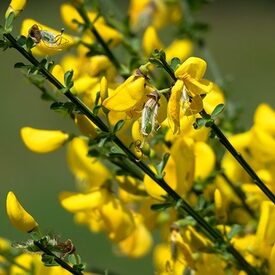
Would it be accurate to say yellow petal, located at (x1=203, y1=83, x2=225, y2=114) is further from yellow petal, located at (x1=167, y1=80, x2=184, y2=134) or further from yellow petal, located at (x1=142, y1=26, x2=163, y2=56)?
yellow petal, located at (x1=142, y1=26, x2=163, y2=56)

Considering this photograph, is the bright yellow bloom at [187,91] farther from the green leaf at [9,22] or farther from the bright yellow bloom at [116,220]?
the bright yellow bloom at [116,220]

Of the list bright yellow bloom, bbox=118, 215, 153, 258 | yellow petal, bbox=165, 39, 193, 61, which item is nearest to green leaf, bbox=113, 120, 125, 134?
bright yellow bloom, bbox=118, 215, 153, 258

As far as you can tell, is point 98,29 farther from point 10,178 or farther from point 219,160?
point 10,178

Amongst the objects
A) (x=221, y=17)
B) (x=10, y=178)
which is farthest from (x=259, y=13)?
(x=10, y=178)

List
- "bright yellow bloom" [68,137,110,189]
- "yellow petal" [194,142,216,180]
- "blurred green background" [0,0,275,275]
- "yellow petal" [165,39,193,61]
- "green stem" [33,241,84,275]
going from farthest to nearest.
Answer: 1. "blurred green background" [0,0,275,275]
2. "yellow petal" [165,39,193,61]
3. "bright yellow bloom" [68,137,110,189]
4. "yellow petal" [194,142,216,180]
5. "green stem" [33,241,84,275]

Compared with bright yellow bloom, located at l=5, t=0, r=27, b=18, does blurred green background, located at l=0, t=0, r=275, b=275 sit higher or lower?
higher

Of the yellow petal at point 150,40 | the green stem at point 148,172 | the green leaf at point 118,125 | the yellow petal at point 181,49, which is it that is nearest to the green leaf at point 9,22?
the green stem at point 148,172
